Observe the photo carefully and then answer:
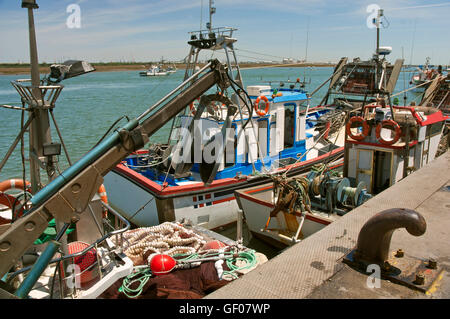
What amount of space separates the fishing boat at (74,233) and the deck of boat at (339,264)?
1671mm

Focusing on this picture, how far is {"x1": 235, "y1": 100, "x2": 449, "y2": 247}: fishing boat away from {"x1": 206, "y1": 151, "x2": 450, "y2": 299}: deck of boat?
2175 millimetres

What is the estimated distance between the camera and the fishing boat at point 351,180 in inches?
287

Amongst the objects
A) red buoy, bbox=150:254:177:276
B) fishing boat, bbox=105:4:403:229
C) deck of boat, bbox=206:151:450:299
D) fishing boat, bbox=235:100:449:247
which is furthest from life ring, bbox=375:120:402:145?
red buoy, bbox=150:254:177:276

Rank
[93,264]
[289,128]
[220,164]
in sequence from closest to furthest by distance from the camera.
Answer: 1. [93,264]
2. [220,164]
3. [289,128]

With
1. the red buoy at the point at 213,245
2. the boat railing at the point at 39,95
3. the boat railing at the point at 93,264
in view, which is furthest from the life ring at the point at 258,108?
the boat railing at the point at 39,95

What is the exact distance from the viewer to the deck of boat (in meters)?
3.02

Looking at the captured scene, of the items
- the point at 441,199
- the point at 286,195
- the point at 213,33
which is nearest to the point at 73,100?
the point at 213,33

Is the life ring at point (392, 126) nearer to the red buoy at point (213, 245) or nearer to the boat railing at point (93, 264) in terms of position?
the red buoy at point (213, 245)

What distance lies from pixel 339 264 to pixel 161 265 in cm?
345

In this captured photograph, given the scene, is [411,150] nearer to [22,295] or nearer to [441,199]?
[441,199]

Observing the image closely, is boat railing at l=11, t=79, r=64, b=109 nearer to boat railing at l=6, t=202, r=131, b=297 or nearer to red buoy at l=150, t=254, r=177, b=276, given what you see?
boat railing at l=6, t=202, r=131, b=297

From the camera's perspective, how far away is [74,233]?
19.5ft

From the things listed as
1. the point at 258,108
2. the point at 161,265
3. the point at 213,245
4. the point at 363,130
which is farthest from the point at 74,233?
the point at 363,130

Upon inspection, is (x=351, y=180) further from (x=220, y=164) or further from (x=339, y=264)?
(x=339, y=264)
